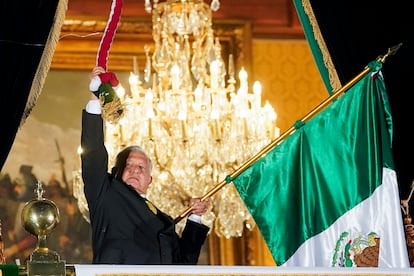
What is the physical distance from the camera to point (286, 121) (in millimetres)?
9859

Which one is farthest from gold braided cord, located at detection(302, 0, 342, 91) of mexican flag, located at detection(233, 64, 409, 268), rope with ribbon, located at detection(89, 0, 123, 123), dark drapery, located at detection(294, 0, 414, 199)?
rope with ribbon, located at detection(89, 0, 123, 123)

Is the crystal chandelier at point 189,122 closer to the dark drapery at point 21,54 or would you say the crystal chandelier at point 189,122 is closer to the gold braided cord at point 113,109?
the dark drapery at point 21,54

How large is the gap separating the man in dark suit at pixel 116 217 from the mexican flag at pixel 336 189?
0.44 meters

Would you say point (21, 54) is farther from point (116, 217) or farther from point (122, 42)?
point (122, 42)

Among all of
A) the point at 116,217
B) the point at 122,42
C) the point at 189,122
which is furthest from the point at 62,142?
the point at 116,217

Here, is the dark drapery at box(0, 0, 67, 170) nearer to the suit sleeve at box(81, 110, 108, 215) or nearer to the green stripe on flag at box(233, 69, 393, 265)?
the suit sleeve at box(81, 110, 108, 215)

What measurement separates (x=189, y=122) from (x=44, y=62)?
326 cm

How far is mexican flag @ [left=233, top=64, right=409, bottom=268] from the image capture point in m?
4.89

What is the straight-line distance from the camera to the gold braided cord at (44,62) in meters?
4.85

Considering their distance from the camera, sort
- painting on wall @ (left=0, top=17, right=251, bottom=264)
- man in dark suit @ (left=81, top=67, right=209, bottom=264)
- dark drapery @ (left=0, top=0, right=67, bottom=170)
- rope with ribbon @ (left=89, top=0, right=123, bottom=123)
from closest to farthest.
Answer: rope with ribbon @ (left=89, top=0, right=123, bottom=123) → dark drapery @ (left=0, top=0, right=67, bottom=170) → man in dark suit @ (left=81, top=67, right=209, bottom=264) → painting on wall @ (left=0, top=17, right=251, bottom=264)

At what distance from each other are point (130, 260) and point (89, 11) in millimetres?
4893

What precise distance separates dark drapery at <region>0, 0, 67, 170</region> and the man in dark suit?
0.87ft

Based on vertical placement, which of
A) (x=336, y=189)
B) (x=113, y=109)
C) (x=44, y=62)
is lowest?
(x=336, y=189)

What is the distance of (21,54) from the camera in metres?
4.81
